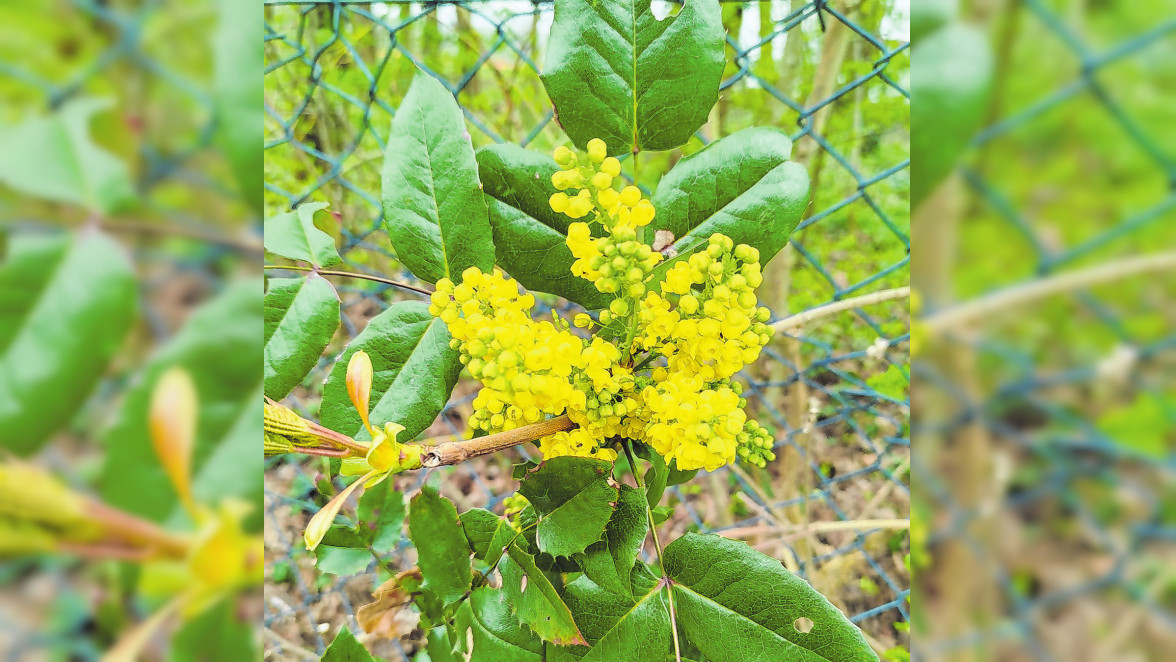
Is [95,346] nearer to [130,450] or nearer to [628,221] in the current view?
[130,450]

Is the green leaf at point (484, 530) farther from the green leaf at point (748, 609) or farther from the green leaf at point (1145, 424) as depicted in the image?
the green leaf at point (1145, 424)

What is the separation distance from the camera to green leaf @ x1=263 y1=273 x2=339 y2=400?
18.0 inches

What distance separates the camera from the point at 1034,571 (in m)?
0.84

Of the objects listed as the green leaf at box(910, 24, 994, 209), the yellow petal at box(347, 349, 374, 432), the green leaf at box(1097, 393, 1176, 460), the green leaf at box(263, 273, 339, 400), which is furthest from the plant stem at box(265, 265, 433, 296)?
the green leaf at box(1097, 393, 1176, 460)

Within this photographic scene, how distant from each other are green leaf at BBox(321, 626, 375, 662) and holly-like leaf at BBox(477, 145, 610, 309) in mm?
351

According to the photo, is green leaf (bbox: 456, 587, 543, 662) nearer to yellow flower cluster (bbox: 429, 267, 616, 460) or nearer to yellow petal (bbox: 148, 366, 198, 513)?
yellow flower cluster (bbox: 429, 267, 616, 460)

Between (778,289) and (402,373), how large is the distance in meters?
0.74

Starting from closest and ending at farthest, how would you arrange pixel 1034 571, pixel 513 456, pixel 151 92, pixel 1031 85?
pixel 151 92 → pixel 1031 85 → pixel 1034 571 → pixel 513 456

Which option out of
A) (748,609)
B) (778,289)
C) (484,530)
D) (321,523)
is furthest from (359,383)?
(778,289)

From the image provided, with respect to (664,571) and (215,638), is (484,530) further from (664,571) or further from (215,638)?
(215,638)

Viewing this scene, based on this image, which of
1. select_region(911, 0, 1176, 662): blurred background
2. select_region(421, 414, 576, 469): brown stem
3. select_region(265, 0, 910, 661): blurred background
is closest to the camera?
select_region(911, 0, 1176, 662): blurred background

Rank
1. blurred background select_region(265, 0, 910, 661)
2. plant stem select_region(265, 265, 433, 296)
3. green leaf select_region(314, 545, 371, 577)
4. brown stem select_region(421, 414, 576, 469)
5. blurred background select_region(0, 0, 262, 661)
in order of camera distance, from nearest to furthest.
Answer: blurred background select_region(0, 0, 262, 661) < brown stem select_region(421, 414, 576, 469) < plant stem select_region(265, 265, 433, 296) < green leaf select_region(314, 545, 371, 577) < blurred background select_region(265, 0, 910, 661)

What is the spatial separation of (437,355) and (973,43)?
1.22 ft

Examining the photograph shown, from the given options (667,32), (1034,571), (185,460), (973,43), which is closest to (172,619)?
(185,460)
